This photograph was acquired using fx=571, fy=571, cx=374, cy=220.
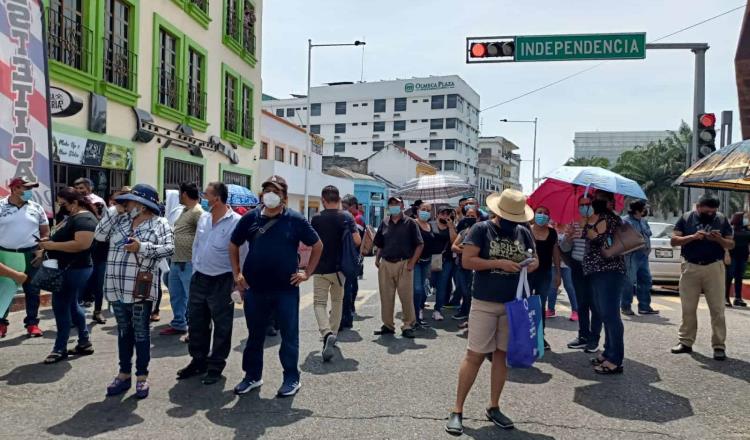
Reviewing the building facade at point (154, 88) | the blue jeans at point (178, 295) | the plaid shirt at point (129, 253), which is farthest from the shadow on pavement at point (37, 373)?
the building facade at point (154, 88)

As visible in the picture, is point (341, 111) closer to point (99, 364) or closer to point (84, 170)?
point (84, 170)

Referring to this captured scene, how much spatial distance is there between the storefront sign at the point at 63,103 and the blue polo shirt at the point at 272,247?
Result: 8.96 meters

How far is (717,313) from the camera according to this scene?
6320mm

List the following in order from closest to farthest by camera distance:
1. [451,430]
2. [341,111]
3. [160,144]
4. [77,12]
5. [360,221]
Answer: [451,430] < [360,221] < [77,12] < [160,144] < [341,111]

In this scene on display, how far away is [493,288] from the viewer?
4.16 meters

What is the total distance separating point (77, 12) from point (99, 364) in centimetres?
1010

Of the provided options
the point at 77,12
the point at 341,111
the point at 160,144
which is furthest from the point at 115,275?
the point at 341,111

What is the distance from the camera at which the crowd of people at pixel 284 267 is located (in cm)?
427

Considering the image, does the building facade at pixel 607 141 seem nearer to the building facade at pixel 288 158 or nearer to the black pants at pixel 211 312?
the building facade at pixel 288 158

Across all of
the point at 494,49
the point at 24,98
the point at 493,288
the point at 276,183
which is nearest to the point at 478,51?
the point at 494,49

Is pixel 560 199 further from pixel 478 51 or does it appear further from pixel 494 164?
pixel 494 164

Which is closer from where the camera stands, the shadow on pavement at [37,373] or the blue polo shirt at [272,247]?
the blue polo shirt at [272,247]

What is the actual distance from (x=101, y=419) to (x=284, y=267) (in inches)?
68.6

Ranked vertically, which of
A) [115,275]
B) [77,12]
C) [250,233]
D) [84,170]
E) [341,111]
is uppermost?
[341,111]
